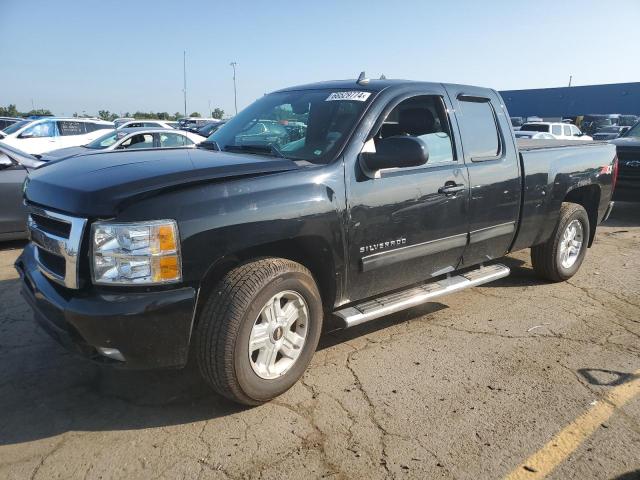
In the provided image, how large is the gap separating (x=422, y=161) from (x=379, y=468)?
1843 millimetres

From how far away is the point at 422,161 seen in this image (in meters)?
3.29

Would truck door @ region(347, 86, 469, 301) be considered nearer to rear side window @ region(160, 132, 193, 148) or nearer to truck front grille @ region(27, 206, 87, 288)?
truck front grille @ region(27, 206, 87, 288)

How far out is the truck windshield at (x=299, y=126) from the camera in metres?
3.42

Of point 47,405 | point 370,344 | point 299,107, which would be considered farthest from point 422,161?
point 47,405

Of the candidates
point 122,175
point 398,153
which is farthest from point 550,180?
point 122,175

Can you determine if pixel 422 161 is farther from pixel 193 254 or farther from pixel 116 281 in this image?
pixel 116 281

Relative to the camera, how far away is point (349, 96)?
367cm

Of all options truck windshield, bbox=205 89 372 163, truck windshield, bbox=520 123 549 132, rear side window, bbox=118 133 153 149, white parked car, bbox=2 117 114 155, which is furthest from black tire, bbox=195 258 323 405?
truck windshield, bbox=520 123 549 132

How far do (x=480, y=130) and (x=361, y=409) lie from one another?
8.43 feet

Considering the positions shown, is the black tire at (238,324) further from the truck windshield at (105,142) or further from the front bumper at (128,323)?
the truck windshield at (105,142)

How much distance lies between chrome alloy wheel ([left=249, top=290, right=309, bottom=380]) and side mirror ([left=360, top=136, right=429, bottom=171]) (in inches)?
39.4

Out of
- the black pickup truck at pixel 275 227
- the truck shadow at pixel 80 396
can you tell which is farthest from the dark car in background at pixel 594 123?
the truck shadow at pixel 80 396

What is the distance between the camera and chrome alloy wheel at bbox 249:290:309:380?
294 cm

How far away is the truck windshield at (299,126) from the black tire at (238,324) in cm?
84
